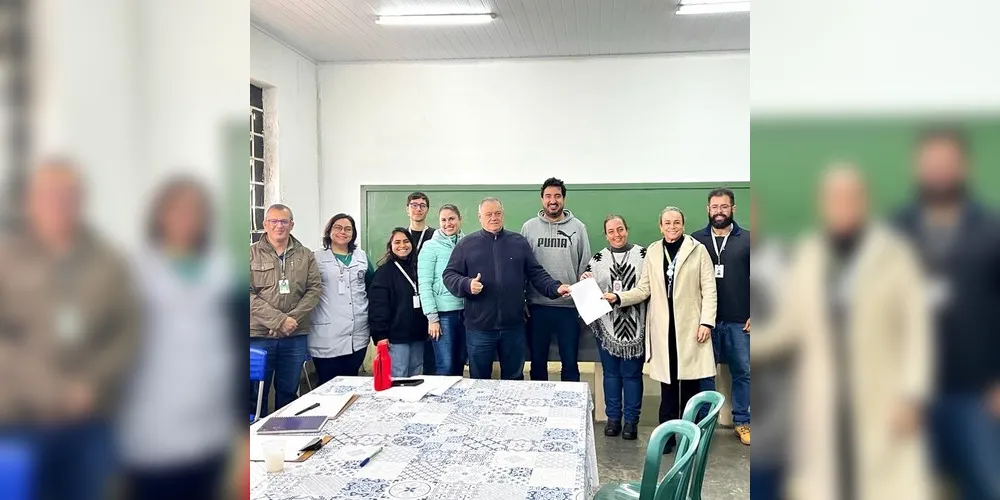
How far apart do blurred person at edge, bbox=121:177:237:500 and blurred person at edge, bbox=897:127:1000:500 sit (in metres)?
0.45

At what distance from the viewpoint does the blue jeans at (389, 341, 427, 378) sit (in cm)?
400

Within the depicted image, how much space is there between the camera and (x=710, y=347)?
3.97m

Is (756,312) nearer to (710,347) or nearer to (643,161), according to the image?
(710,347)

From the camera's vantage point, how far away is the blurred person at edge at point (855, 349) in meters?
0.34

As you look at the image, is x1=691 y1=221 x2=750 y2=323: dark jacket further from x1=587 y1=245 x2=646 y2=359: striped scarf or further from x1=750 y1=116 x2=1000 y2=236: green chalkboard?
x1=750 y1=116 x2=1000 y2=236: green chalkboard

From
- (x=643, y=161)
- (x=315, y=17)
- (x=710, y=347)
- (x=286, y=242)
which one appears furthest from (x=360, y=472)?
(x=643, y=161)

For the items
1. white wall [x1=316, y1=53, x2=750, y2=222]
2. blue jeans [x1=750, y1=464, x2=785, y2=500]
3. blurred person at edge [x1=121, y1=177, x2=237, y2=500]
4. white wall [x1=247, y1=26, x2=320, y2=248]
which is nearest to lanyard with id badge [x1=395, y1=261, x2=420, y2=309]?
white wall [x1=247, y1=26, x2=320, y2=248]

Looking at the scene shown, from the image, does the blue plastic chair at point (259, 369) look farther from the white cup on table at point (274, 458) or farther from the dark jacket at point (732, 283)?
the dark jacket at point (732, 283)

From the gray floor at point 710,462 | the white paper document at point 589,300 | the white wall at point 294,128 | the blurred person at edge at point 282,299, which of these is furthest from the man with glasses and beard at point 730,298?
the white wall at point 294,128

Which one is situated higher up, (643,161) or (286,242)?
(643,161)

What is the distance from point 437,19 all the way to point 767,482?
4925 millimetres

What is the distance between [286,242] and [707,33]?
3.90 metres

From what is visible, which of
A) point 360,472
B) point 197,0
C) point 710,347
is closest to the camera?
point 197,0

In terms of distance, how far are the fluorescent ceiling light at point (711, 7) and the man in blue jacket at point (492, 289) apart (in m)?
2.21
